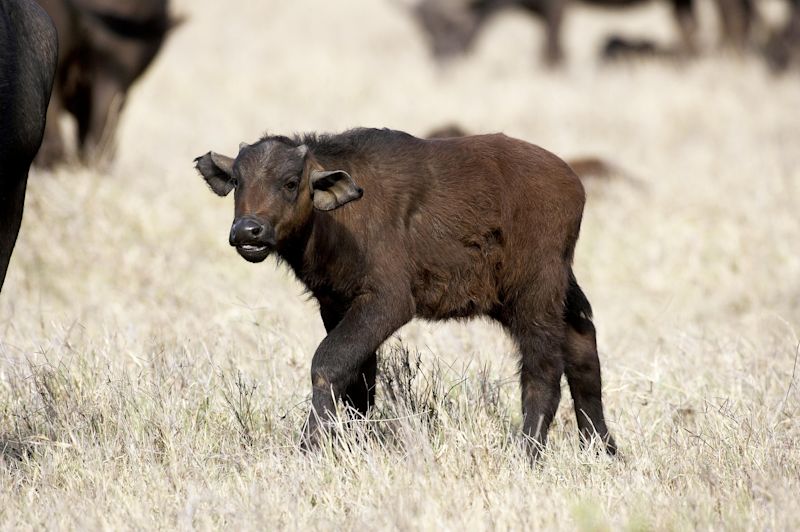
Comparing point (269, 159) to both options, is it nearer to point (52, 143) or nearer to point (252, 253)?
point (252, 253)

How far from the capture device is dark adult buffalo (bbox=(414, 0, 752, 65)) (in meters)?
22.0

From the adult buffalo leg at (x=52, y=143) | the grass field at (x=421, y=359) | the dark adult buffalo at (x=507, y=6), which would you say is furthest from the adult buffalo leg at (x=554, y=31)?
the adult buffalo leg at (x=52, y=143)

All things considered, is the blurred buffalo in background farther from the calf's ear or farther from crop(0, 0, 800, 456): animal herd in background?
the calf's ear

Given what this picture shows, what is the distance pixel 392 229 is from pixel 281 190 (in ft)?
1.92

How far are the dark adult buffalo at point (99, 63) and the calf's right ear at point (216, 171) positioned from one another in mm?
5913

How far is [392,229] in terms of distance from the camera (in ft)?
16.5

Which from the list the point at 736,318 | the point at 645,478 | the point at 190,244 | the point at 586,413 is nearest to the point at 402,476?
the point at 645,478

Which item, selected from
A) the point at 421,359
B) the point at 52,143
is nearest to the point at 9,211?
the point at 421,359

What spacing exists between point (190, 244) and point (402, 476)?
6.15 meters

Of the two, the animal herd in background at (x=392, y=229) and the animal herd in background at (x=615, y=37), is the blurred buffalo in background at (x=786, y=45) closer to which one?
the animal herd in background at (x=615, y=37)

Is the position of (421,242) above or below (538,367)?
above

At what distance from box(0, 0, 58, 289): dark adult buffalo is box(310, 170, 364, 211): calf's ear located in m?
1.08

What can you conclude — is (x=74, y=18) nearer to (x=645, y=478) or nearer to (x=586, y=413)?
(x=586, y=413)

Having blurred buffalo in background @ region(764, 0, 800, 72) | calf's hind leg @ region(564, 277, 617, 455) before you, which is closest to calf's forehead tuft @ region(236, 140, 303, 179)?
calf's hind leg @ region(564, 277, 617, 455)
